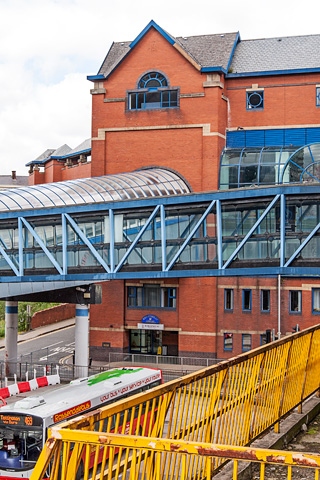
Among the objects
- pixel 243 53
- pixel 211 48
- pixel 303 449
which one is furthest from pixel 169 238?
pixel 243 53

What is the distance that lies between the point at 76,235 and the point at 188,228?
514 centimetres

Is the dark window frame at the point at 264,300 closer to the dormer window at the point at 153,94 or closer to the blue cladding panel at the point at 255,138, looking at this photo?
the blue cladding panel at the point at 255,138

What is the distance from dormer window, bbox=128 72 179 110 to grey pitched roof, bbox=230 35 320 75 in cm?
425

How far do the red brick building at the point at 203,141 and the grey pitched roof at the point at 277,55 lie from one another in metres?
0.10

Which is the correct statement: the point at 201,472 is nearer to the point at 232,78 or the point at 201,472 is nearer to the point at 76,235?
the point at 76,235

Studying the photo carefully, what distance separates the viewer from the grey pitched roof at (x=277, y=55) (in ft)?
142

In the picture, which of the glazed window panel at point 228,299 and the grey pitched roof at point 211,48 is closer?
the glazed window panel at point 228,299

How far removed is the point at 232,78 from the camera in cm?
4375

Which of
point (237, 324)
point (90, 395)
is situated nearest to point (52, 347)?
point (237, 324)

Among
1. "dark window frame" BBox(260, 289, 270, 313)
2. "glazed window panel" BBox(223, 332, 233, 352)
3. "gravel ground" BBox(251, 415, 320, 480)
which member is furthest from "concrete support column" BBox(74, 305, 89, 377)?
"gravel ground" BBox(251, 415, 320, 480)

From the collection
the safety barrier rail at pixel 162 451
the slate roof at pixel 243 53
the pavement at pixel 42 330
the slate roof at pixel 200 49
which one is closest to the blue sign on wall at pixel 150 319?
the pavement at pixel 42 330

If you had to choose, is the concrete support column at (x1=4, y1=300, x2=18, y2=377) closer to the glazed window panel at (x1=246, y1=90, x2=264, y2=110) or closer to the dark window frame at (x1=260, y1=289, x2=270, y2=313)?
the dark window frame at (x1=260, y1=289, x2=270, y2=313)

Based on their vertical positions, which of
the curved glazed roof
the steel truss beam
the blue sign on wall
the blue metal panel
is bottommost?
the blue sign on wall

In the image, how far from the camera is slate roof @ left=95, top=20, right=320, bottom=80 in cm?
4328
